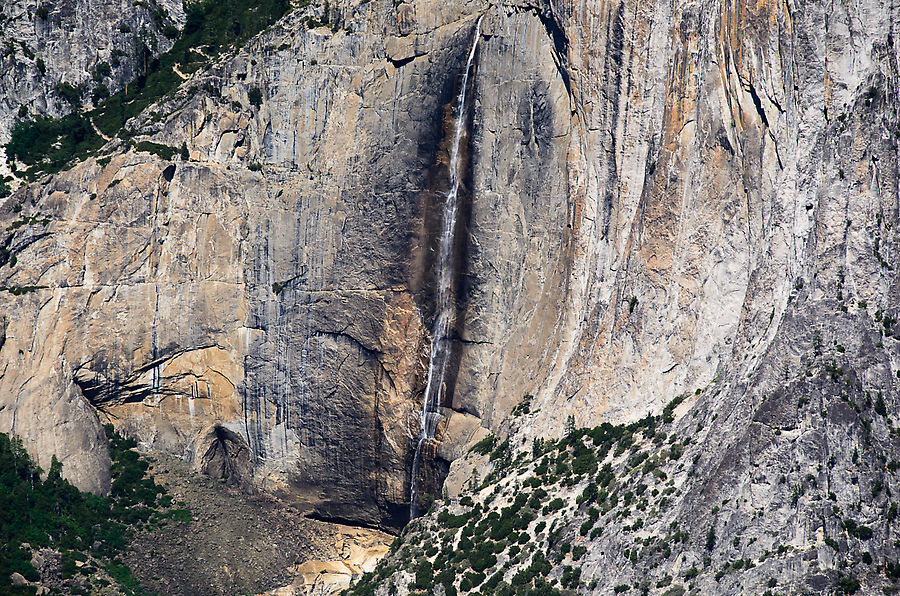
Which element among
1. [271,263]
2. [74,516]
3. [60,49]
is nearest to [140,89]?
[60,49]

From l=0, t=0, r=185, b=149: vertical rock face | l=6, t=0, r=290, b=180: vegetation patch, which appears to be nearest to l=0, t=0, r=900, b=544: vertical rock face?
l=6, t=0, r=290, b=180: vegetation patch

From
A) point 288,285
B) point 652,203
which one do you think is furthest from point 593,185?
point 288,285

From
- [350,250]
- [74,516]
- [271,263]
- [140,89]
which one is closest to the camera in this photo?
[74,516]

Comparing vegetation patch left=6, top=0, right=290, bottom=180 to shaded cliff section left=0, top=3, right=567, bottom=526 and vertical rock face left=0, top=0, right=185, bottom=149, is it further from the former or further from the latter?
shaded cliff section left=0, top=3, right=567, bottom=526

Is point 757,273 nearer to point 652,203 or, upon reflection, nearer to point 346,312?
point 652,203

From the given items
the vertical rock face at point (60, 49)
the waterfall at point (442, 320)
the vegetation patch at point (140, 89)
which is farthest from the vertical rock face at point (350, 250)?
the vertical rock face at point (60, 49)

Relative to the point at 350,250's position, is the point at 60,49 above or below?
above

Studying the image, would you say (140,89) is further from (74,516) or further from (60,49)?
(74,516)
